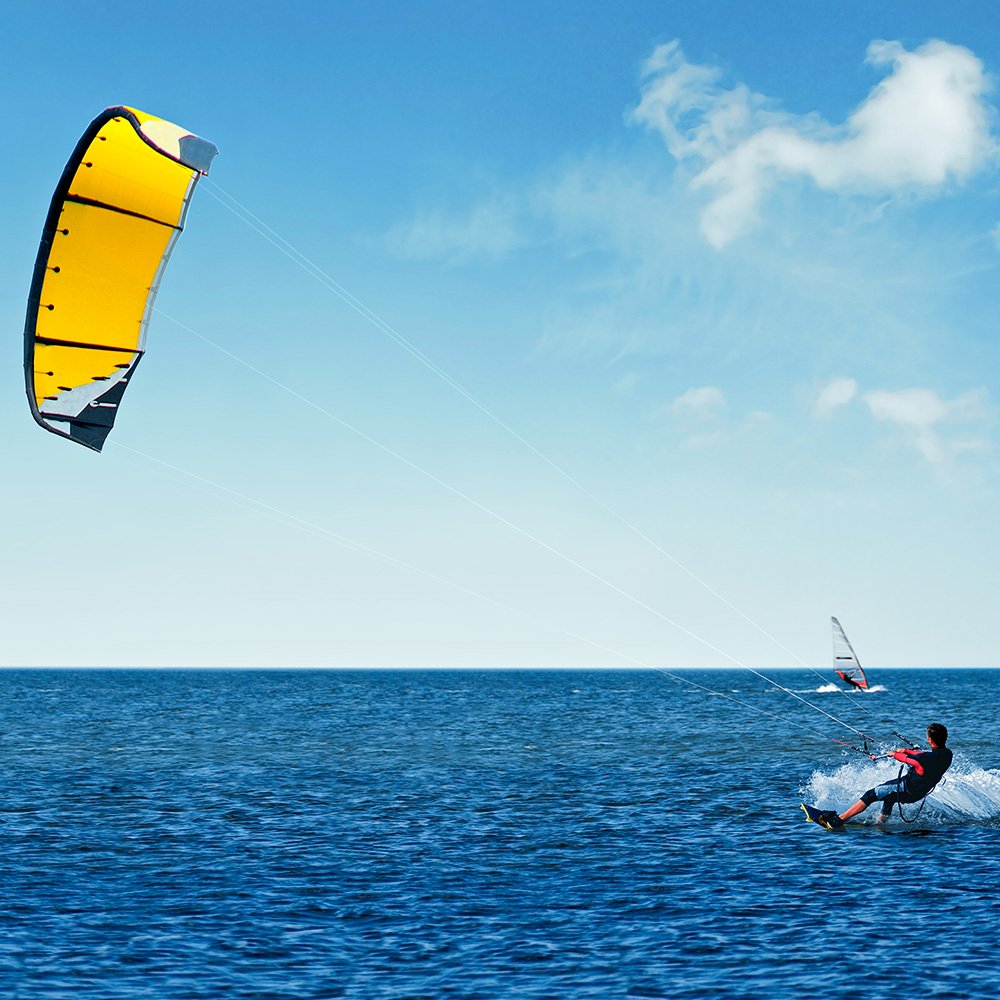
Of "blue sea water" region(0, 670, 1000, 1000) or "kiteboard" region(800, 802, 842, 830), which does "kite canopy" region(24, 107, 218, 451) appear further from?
"kiteboard" region(800, 802, 842, 830)

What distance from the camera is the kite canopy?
14.8 meters

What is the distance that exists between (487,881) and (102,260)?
36.8 feet

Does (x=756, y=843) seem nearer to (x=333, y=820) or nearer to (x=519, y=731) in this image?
(x=333, y=820)

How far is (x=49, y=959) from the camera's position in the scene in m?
13.1

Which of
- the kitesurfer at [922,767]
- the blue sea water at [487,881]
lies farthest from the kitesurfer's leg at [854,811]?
the blue sea water at [487,881]

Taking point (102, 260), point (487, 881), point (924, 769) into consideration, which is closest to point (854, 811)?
point (924, 769)

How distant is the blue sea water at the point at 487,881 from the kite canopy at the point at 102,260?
23.6 ft

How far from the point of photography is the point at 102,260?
49.5 feet

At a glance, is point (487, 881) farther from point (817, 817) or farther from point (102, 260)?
point (102, 260)

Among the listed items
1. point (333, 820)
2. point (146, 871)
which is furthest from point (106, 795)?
point (146, 871)

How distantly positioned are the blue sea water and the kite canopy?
23.6ft

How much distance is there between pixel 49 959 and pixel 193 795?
14558 mm

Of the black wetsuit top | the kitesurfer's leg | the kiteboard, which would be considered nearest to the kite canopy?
the kiteboard

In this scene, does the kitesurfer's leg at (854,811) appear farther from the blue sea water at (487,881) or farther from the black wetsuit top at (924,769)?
the black wetsuit top at (924,769)
